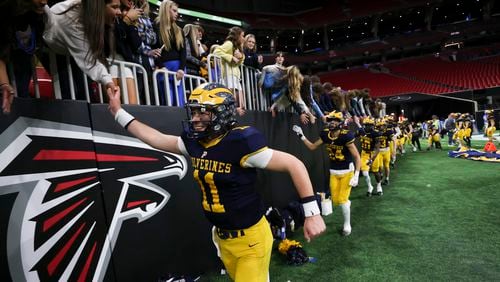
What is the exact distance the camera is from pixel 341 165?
20.3 feet

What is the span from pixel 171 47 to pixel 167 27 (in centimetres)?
27

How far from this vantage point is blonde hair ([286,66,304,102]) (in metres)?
6.15

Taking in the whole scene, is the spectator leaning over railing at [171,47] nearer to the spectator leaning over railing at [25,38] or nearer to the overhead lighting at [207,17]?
the spectator leaning over railing at [25,38]

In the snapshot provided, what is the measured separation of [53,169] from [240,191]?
1.59 meters

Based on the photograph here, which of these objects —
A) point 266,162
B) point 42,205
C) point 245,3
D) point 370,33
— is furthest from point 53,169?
point 370,33

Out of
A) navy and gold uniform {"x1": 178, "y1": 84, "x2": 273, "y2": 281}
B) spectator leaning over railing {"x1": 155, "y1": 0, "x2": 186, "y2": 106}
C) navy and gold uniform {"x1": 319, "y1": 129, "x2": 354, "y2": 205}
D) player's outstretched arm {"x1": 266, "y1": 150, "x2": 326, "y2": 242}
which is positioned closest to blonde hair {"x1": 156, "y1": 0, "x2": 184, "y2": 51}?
spectator leaning over railing {"x1": 155, "y1": 0, "x2": 186, "y2": 106}

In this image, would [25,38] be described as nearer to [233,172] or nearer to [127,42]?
[127,42]

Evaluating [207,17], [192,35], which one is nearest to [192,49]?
[192,35]

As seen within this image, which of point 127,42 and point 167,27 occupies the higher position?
point 167,27

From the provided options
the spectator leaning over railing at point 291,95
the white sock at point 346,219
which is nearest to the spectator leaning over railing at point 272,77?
the spectator leaning over railing at point 291,95

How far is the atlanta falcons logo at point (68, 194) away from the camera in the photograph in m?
2.34

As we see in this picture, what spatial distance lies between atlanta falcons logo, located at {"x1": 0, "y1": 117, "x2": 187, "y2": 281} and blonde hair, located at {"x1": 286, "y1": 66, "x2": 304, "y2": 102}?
3.48m

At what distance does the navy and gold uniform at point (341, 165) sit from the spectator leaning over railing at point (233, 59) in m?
2.20

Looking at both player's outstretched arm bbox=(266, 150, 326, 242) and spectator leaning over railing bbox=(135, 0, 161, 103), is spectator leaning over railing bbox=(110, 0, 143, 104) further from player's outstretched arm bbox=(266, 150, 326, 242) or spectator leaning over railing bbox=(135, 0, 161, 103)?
player's outstretched arm bbox=(266, 150, 326, 242)
